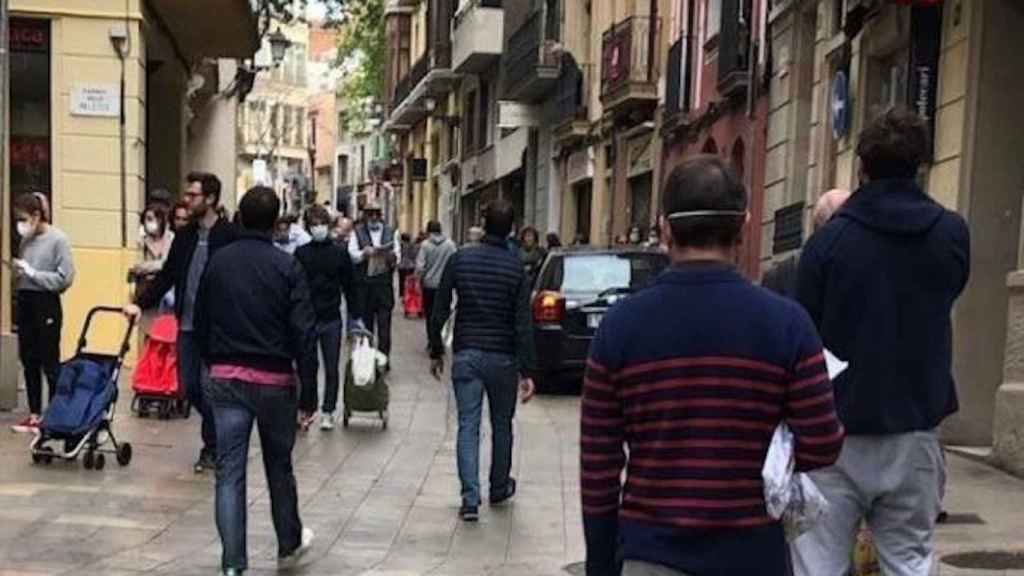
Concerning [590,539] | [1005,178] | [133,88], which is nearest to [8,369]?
[133,88]

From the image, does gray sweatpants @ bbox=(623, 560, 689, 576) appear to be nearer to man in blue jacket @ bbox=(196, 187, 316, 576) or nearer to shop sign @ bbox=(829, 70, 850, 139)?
man in blue jacket @ bbox=(196, 187, 316, 576)

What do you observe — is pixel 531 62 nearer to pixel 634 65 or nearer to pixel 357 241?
pixel 634 65

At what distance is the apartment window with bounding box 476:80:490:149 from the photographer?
40.6m

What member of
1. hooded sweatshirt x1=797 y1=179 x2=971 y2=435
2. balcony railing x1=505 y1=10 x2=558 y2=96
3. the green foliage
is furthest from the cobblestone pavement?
the green foliage

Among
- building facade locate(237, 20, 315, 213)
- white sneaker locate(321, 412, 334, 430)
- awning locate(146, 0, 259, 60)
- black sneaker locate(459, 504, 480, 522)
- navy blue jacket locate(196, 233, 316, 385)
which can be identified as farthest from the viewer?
building facade locate(237, 20, 315, 213)

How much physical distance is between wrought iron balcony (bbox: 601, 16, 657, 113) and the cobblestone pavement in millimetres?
13903

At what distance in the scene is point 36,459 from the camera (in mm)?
9273

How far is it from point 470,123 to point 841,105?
98.0 ft

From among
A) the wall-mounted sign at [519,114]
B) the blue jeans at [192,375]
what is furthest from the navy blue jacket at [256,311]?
the wall-mounted sign at [519,114]

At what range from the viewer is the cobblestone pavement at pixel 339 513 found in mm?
7082

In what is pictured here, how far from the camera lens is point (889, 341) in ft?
14.6

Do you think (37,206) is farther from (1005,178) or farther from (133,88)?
(1005,178)

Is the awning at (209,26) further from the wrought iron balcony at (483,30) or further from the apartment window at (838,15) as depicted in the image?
the wrought iron balcony at (483,30)

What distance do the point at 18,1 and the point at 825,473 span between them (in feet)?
39.8
